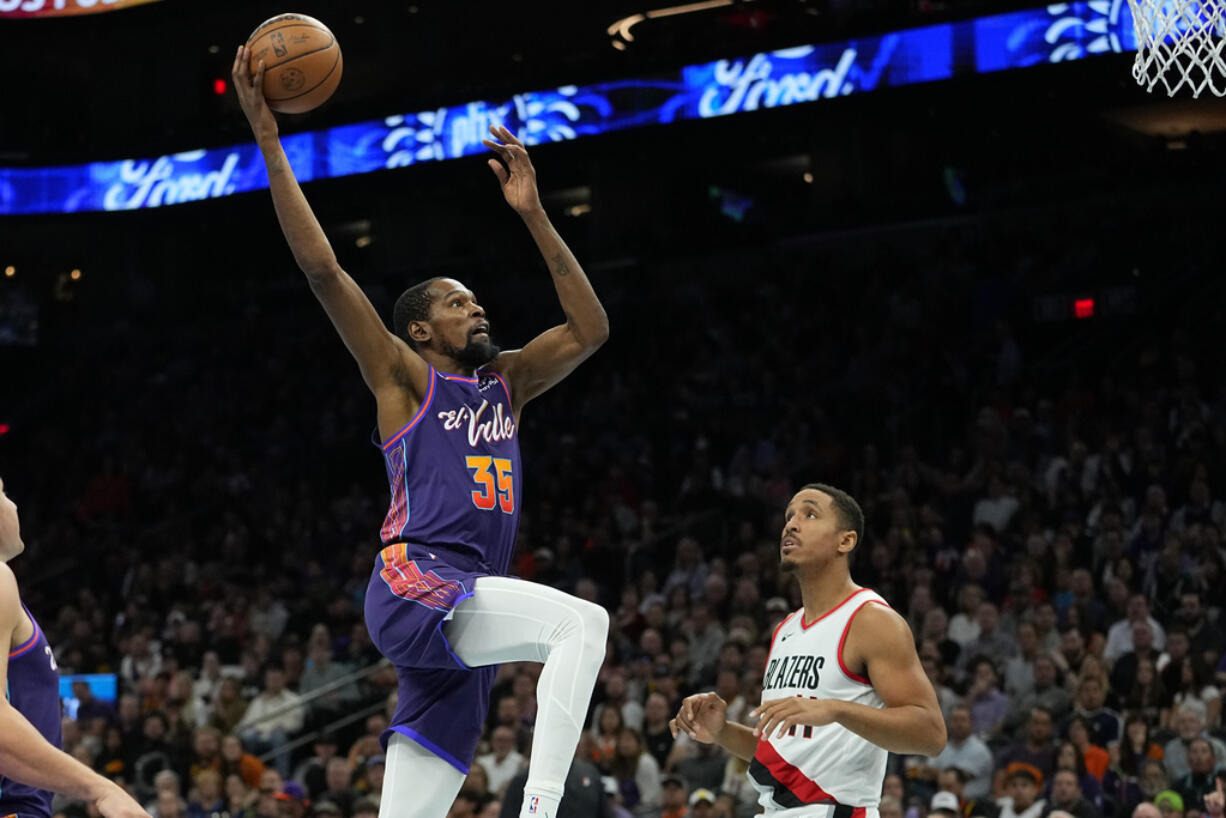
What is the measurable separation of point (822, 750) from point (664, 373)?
45.0 ft

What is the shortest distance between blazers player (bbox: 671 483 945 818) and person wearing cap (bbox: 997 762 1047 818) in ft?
14.9

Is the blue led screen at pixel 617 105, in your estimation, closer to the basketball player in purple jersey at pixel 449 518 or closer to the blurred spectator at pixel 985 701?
the blurred spectator at pixel 985 701

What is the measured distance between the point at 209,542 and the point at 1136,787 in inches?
510

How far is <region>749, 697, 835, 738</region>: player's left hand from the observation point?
4691 mm

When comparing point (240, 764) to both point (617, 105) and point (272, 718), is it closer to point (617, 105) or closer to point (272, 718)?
point (272, 718)

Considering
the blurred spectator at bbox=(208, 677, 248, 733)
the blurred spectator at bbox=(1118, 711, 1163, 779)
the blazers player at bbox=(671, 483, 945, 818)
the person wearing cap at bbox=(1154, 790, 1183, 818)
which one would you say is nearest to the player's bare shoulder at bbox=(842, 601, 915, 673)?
the blazers player at bbox=(671, 483, 945, 818)


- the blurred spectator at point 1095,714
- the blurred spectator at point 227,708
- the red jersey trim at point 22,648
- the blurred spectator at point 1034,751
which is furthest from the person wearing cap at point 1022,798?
the blurred spectator at point 227,708

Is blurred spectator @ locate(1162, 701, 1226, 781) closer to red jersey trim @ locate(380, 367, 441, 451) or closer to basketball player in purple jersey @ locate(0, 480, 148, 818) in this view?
red jersey trim @ locate(380, 367, 441, 451)

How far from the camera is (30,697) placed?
405 centimetres

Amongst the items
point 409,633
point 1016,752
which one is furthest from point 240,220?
point 409,633

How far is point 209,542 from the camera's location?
1955cm

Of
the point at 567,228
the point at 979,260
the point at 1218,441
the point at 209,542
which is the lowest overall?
the point at 209,542

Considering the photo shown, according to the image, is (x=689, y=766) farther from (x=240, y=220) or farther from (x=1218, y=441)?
(x=240, y=220)

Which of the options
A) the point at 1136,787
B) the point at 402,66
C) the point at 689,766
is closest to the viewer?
the point at 1136,787
